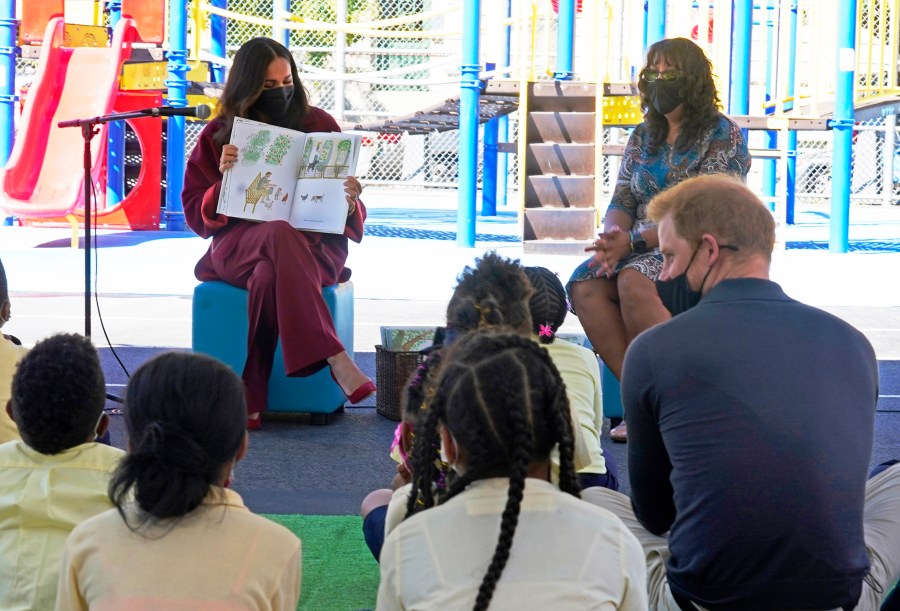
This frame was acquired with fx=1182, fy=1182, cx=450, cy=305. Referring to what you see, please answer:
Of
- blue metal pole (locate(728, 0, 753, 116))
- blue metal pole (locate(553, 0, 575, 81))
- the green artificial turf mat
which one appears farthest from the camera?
blue metal pole (locate(728, 0, 753, 116))

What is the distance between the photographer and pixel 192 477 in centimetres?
178

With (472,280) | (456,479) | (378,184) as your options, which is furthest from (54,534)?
(378,184)

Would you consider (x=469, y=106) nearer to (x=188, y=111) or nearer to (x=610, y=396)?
(x=610, y=396)

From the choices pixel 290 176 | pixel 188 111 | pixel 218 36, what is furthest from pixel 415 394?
pixel 218 36

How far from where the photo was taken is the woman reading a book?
4.43 m

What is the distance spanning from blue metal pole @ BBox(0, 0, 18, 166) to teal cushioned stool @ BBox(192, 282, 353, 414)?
344 inches

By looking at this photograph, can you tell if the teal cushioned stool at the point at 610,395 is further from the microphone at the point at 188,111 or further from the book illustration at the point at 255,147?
the microphone at the point at 188,111

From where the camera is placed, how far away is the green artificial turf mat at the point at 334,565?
9.47 ft

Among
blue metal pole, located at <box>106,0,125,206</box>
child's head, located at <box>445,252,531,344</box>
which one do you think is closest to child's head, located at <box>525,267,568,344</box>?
child's head, located at <box>445,252,531,344</box>

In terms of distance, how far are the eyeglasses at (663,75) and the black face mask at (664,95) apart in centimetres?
1

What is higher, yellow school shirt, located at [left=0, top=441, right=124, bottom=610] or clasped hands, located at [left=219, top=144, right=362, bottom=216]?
clasped hands, located at [left=219, top=144, right=362, bottom=216]

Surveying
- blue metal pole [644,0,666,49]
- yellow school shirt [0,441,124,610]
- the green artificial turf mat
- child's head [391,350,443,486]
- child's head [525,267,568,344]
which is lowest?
the green artificial turf mat

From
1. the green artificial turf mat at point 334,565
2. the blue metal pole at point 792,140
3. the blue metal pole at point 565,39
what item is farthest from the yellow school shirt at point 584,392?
the blue metal pole at point 792,140

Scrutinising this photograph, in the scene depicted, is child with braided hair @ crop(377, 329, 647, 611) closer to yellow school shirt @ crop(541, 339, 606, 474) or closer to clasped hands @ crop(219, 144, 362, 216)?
yellow school shirt @ crop(541, 339, 606, 474)
